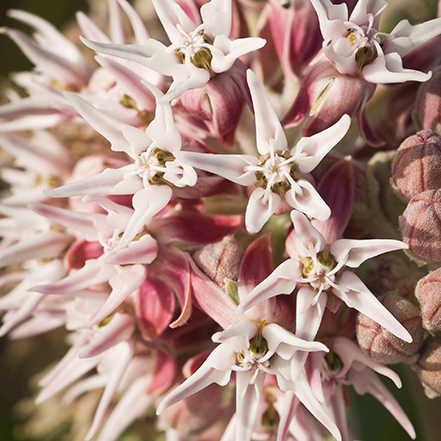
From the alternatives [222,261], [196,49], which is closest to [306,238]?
[222,261]

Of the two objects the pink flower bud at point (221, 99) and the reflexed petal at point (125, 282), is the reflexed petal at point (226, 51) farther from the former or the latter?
the reflexed petal at point (125, 282)

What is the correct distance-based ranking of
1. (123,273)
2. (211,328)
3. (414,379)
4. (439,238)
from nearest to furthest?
(439,238), (123,273), (211,328), (414,379)

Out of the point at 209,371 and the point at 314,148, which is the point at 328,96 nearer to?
the point at 314,148

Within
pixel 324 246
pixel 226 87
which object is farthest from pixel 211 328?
pixel 226 87

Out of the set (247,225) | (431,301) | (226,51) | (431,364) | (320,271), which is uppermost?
(226,51)

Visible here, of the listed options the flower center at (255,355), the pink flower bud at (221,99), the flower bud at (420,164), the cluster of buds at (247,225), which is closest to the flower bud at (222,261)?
the cluster of buds at (247,225)

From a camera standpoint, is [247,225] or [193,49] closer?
[247,225]

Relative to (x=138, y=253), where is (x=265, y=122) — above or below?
above

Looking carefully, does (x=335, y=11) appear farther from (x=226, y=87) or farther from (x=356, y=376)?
(x=356, y=376)
